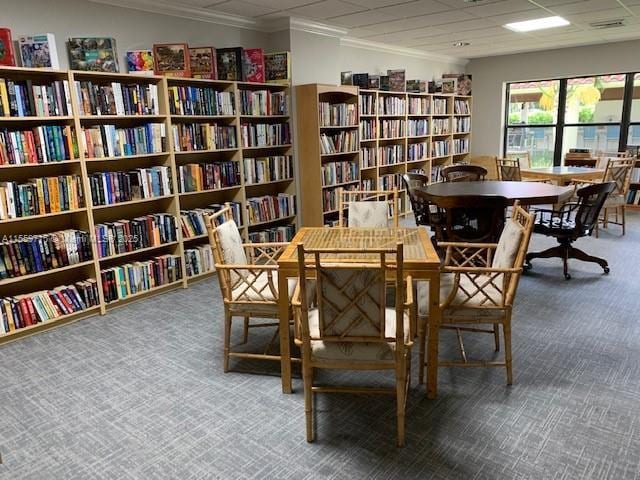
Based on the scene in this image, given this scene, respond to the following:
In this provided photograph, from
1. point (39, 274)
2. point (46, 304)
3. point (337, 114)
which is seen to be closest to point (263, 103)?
point (337, 114)

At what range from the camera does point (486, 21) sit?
5.20 metres

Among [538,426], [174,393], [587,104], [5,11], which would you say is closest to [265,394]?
[174,393]

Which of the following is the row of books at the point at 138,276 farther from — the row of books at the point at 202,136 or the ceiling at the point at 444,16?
the ceiling at the point at 444,16

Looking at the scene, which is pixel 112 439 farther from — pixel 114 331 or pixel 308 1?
pixel 308 1

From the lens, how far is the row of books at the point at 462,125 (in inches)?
323

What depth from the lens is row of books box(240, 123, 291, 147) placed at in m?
4.72

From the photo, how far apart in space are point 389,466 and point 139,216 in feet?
10.4

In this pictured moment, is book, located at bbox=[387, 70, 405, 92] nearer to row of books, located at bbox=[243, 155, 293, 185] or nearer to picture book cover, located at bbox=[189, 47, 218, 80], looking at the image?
row of books, located at bbox=[243, 155, 293, 185]

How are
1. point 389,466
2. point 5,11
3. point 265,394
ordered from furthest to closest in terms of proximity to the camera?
point 5,11, point 265,394, point 389,466

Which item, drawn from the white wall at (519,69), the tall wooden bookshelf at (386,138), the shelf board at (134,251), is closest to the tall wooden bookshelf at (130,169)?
the shelf board at (134,251)

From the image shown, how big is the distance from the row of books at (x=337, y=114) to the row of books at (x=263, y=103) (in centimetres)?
40

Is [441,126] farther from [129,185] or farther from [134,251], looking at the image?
[134,251]

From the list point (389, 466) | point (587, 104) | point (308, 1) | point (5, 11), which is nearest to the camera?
point (389, 466)

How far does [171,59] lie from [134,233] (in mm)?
1521
